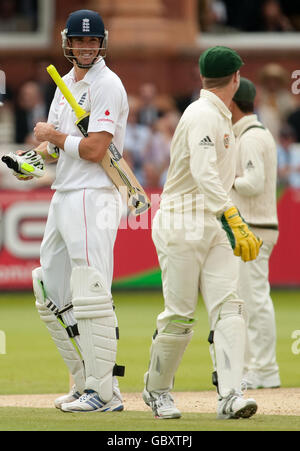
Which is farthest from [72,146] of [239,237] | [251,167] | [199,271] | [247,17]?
[247,17]

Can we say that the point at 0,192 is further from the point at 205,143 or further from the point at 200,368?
the point at 205,143

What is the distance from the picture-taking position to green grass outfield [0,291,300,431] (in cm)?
693

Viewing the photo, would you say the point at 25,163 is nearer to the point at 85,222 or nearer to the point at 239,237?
the point at 85,222

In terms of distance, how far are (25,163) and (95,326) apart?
3.83 ft

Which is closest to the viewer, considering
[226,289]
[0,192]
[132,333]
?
[226,289]

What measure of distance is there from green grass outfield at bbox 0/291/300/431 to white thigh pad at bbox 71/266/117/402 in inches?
11.3

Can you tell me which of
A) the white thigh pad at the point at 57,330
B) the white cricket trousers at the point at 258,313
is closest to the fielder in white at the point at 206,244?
the white thigh pad at the point at 57,330

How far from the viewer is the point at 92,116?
7547mm

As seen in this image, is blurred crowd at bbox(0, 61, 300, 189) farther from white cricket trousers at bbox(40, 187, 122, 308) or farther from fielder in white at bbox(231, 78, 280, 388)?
white cricket trousers at bbox(40, 187, 122, 308)

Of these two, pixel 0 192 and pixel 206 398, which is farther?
pixel 0 192

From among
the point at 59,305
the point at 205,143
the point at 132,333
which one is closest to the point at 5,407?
the point at 59,305

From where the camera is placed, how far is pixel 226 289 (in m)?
7.26

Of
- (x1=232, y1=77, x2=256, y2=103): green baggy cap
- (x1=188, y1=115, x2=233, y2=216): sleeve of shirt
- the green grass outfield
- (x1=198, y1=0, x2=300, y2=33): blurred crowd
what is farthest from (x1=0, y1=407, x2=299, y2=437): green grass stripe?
(x1=198, y1=0, x2=300, y2=33): blurred crowd

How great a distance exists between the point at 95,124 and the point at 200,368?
3.84 metres
